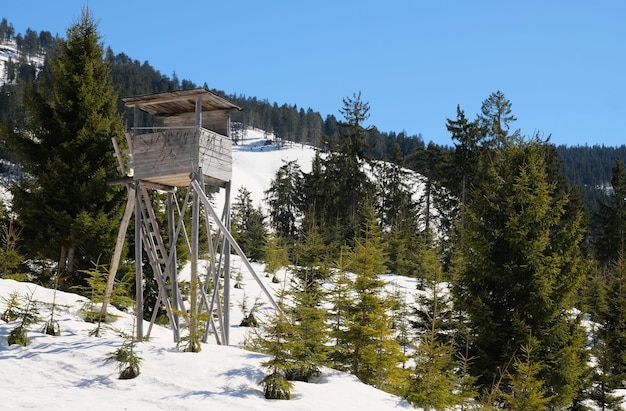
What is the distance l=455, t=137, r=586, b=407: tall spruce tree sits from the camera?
13.6 m

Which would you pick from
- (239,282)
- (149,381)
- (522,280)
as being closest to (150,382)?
(149,381)

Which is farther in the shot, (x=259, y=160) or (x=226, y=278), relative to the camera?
(x=259, y=160)

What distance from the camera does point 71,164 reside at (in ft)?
61.6

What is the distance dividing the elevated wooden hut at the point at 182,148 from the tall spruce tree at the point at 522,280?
270 inches

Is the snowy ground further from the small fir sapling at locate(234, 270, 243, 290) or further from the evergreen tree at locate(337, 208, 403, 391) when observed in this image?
the small fir sapling at locate(234, 270, 243, 290)

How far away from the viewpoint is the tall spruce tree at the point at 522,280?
1364 centimetres

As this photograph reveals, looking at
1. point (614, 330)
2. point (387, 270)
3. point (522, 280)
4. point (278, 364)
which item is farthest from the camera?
point (614, 330)

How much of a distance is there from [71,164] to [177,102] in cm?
640

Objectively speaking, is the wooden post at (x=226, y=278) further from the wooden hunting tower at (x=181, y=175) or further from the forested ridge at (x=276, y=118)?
the forested ridge at (x=276, y=118)

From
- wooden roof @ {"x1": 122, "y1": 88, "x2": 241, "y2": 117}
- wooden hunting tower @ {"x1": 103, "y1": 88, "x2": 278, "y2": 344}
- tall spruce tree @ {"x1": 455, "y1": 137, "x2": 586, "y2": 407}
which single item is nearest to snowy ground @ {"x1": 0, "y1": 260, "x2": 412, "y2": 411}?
wooden hunting tower @ {"x1": 103, "y1": 88, "x2": 278, "y2": 344}

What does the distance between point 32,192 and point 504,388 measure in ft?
51.5

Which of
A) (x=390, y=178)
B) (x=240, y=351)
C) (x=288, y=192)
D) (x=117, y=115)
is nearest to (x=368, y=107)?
(x=390, y=178)

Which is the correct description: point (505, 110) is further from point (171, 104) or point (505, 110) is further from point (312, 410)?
point (312, 410)

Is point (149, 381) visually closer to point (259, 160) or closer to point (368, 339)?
point (368, 339)
